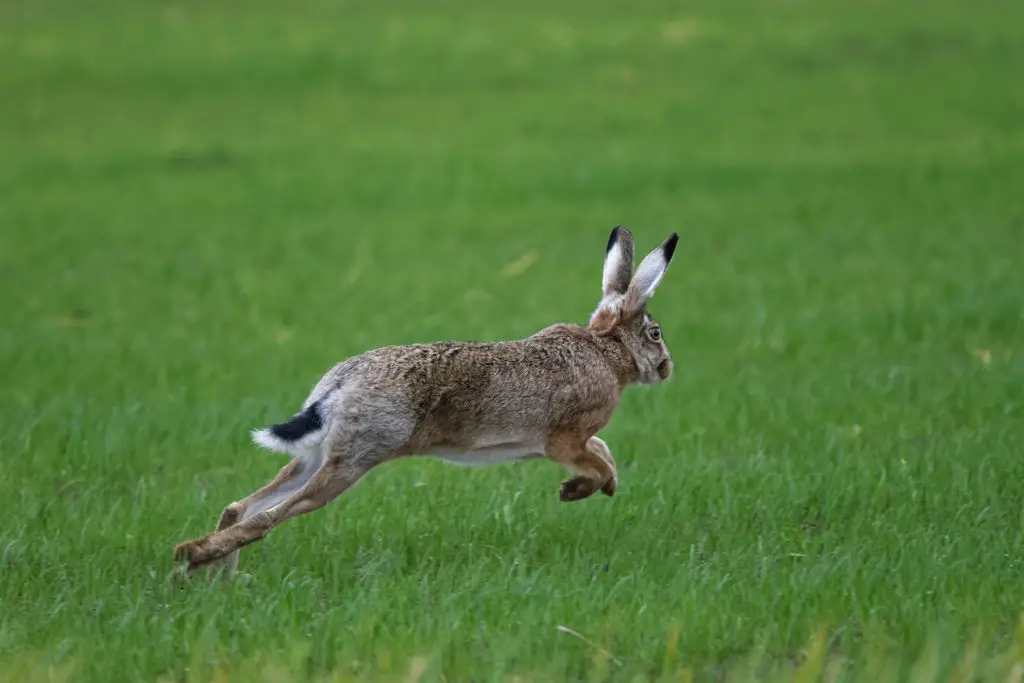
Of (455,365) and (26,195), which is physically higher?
(455,365)

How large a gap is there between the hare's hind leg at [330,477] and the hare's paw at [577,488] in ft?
3.30

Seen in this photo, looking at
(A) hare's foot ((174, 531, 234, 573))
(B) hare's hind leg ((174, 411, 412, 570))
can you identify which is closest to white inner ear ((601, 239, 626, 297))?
(B) hare's hind leg ((174, 411, 412, 570))

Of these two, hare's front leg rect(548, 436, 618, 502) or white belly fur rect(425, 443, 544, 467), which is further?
hare's front leg rect(548, 436, 618, 502)

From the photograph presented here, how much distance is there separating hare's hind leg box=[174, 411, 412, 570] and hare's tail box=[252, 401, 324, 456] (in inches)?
2.9

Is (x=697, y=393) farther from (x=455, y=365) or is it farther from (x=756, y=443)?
(x=455, y=365)

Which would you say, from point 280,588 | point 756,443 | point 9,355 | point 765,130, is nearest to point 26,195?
point 9,355

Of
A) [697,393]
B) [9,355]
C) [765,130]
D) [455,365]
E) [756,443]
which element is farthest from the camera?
[765,130]

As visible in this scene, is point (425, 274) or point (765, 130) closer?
point (425, 274)

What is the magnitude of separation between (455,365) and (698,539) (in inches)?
51.2

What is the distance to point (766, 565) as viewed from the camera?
6469 millimetres

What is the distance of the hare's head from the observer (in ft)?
25.1

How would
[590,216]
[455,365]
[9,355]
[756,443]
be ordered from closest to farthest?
[455,365], [756,443], [9,355], [590,216]

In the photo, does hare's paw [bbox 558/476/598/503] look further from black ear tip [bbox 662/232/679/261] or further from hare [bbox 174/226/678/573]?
black ear tip [bbox 662/232/679/261]

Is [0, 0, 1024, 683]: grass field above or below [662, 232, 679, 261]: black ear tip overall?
below
